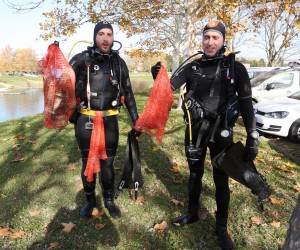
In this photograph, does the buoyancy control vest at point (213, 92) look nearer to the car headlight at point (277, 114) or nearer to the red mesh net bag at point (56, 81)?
the red mesh net bag at point (56, 81)

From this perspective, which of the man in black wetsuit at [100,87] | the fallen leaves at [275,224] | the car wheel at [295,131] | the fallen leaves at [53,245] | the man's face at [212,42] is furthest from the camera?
the car wheel at [295,131]

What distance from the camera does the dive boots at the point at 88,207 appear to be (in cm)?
355

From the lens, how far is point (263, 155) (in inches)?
233

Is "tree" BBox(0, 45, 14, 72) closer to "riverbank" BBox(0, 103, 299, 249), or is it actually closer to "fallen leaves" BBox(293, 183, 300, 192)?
"riverbank" BBox(0, 103, 299, 249)

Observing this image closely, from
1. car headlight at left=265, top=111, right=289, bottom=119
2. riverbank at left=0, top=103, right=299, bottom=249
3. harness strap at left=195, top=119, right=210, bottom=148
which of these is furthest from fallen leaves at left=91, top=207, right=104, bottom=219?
car headlight at left=265, top=111, right=289, bottom=119

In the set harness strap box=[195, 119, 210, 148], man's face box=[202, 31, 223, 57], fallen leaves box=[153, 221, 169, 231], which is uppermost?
man's face box=[202, 31, 223, 57]

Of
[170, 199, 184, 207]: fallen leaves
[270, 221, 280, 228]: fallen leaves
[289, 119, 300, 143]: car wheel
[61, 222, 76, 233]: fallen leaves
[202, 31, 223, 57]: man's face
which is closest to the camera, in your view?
[202, 31, 223, 57]: man's face

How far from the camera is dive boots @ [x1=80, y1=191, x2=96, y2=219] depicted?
3553 mm

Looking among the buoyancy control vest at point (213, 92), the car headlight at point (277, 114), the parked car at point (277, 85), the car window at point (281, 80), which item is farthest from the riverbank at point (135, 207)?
the car window at point (281, 80)

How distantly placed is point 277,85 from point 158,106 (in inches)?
339

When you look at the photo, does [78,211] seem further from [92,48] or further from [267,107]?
[267,107]

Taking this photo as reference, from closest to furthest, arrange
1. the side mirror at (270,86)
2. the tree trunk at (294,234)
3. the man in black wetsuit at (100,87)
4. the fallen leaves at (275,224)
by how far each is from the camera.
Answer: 1. the tree trunk at (294,234)
2. the man in black wetsuit at (100,87)
3. the fallen leaves at (275,224)
4. the side mirror at (270,86)

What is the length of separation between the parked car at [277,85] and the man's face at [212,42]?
7.84m

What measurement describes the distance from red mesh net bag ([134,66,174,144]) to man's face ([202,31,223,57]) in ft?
1.69
